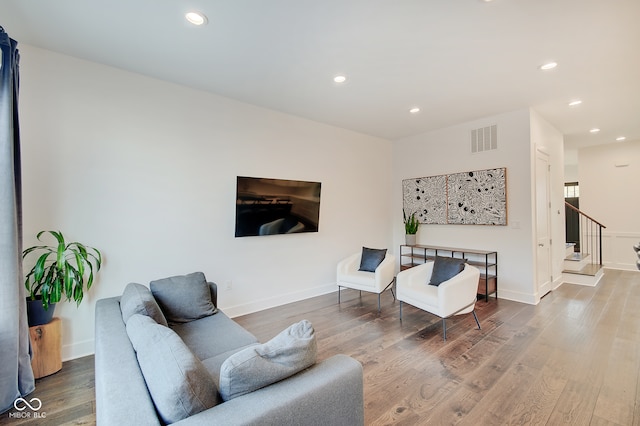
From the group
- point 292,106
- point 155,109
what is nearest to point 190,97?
point 155,109

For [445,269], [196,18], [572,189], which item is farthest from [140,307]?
[572,189]

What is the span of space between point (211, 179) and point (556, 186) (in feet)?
20.0

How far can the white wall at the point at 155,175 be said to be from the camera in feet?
9.23

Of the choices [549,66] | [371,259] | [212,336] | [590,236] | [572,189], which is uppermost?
[549,66]

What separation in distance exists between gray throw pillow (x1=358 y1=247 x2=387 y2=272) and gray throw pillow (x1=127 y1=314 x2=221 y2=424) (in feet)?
11.6

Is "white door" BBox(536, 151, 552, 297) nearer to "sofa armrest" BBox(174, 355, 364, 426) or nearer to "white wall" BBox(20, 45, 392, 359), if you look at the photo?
"white wall" BBox(20, 45, 392, 359)

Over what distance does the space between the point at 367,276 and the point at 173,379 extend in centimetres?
350

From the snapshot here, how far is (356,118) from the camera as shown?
477 centimetres

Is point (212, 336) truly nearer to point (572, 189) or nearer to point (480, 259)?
point (480, 259)

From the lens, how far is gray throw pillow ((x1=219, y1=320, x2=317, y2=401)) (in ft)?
4.04

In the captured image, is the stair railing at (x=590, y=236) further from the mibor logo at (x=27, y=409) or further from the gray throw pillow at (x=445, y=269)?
the mibor logo at (x=27, y=409)

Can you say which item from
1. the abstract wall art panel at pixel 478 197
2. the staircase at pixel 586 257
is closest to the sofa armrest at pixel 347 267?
the abstract wall art panel at pixel 478 197

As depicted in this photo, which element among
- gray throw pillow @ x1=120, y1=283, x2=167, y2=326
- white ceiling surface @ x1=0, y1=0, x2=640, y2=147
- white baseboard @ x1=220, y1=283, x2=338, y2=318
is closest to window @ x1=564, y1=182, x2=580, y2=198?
white ceiling surface @ x1=0, y1=0, x2=640, y2=147

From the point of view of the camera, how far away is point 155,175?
Result: 3.35 metres
